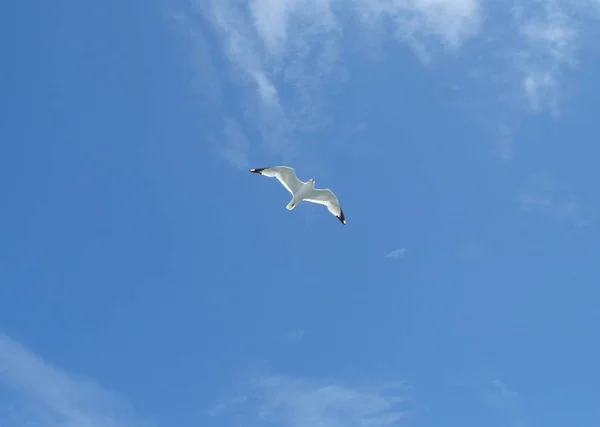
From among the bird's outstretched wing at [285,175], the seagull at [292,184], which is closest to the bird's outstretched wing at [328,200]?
the seagull at [292,184]

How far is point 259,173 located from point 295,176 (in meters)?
2.66

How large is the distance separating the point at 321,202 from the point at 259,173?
5.76 metres

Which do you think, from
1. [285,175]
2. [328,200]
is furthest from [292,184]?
[328,200]

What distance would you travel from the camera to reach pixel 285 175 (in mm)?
61594

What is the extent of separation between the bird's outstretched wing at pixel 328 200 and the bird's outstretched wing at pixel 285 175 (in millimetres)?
1498

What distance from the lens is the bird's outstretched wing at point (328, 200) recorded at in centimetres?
6316

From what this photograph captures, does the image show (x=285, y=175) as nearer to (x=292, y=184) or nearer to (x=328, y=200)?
(x=292, y=184)

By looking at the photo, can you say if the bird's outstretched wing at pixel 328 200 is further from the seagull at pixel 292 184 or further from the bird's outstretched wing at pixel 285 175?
the bird's outstretched wing at pixel 285 175

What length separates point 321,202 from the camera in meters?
64.2

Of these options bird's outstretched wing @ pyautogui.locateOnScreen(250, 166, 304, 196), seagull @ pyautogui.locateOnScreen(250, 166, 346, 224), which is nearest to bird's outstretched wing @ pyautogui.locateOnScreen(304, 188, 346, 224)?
seagull @ pyautogui.locateOnScreen(250, 166, 346, 224)

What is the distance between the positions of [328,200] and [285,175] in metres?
4.47

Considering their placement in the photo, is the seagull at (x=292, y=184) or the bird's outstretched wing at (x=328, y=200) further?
the bird's outstretched wing at (x=328, y=200)

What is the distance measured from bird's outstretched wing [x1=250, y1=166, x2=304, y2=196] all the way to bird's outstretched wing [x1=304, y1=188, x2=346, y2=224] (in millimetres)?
1498

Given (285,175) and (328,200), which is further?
(328,200)
